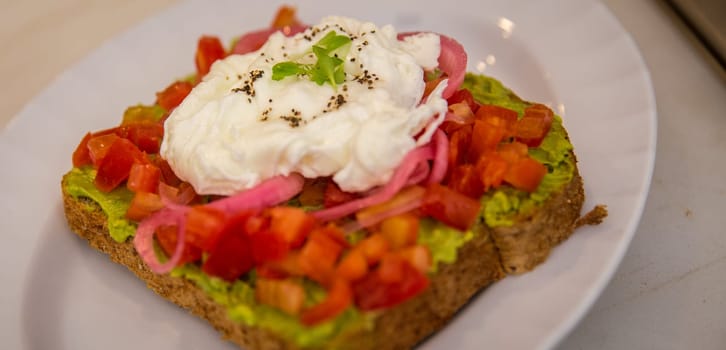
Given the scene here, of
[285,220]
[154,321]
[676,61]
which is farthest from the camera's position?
[676,61]

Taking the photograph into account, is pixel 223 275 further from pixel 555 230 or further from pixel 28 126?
pixel 28 126

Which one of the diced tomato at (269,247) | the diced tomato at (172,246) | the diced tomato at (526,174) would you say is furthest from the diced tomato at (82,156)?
the diced tomato at (526,174)

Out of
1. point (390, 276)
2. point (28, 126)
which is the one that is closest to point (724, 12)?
point (390, 276)

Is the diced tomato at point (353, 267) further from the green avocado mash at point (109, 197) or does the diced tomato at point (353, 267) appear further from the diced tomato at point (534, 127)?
the green avocado mash at point (109, 197)

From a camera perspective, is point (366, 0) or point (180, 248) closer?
point (180, 248)

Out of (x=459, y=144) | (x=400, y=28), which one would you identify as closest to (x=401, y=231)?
(x=459, y=144)

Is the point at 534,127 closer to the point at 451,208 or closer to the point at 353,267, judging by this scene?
the point at 451,208
